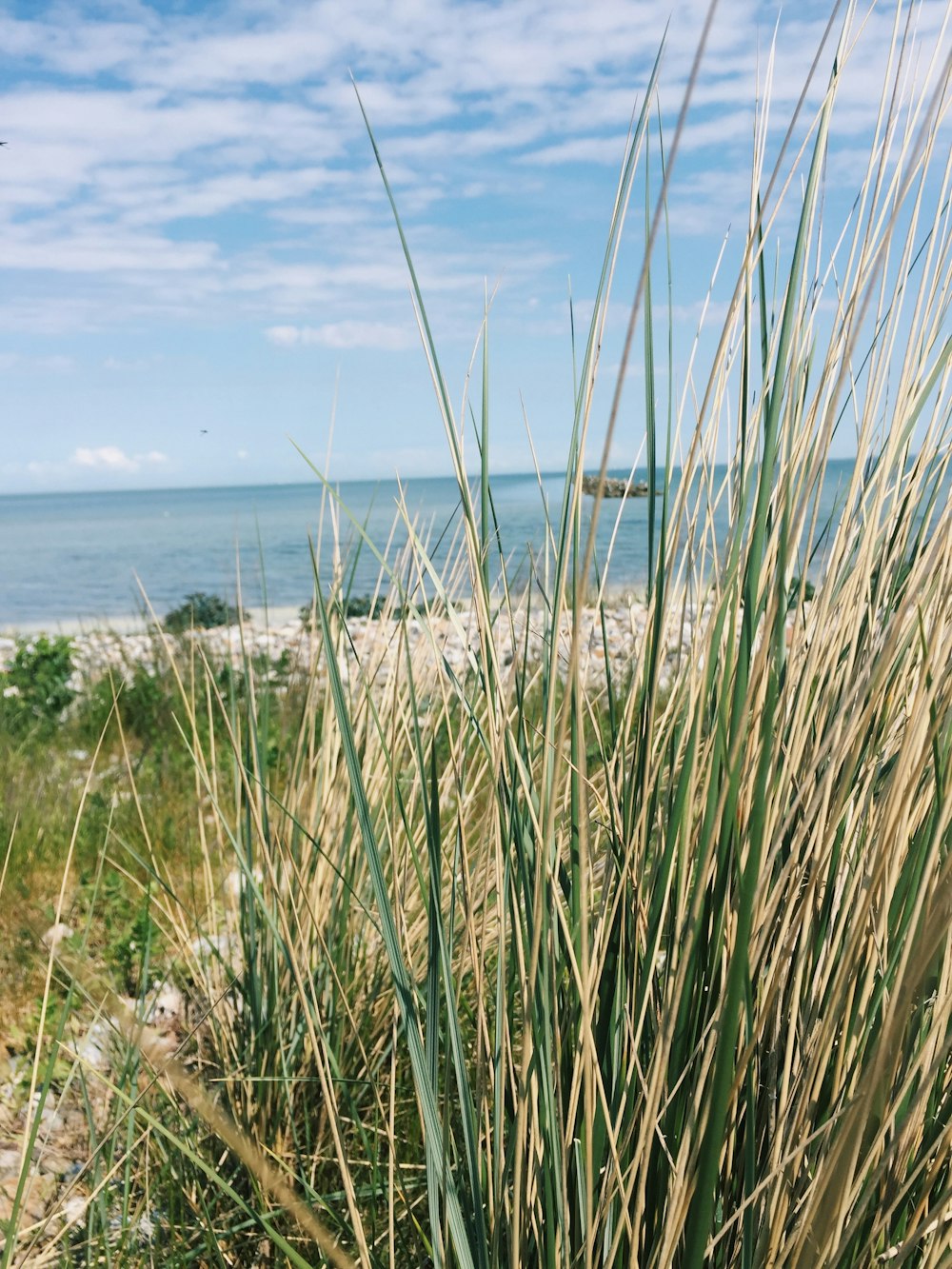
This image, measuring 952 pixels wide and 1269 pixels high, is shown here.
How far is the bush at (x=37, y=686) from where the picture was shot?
16.3 ft

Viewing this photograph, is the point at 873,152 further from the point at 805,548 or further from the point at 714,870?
the point at 714,870

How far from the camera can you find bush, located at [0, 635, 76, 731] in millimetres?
4977

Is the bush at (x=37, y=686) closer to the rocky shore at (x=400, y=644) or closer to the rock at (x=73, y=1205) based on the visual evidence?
the rocky shore at (x=400, y=644)

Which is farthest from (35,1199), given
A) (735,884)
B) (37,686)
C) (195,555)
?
(195,555)

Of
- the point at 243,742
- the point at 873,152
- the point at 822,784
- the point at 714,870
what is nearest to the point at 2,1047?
the point at 243,742

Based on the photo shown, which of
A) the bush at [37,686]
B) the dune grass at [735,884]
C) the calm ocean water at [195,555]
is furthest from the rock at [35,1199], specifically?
the bush at [37,686]

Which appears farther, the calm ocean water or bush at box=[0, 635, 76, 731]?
the calm ocean water

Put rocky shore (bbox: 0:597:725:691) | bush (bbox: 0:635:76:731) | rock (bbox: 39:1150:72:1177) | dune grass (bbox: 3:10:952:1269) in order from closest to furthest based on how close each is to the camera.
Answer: dune grass (bbox: 3:10:952:1269) < rocky shore (bbox: 0:597:725:691) < rock (bbox: 39:1150:72:1177) < bush (bbox: 0:635:76:731)

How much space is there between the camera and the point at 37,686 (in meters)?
5.36

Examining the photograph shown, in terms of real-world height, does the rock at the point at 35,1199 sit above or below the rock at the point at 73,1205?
below

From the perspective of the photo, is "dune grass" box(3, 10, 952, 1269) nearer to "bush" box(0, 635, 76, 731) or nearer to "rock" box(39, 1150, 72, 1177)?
"rock" box(39, 1150, 72, 1177)

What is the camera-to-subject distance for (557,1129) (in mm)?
843

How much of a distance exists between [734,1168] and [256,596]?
18751mm

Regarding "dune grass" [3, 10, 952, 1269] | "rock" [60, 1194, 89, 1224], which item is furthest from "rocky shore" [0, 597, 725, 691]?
"rock" [60, 1194, 89, 1224]
